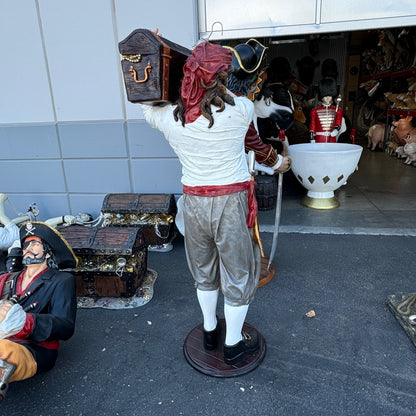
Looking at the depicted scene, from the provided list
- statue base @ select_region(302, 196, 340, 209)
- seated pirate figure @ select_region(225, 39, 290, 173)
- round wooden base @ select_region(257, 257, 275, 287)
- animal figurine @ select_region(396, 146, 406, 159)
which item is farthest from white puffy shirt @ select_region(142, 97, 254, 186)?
animal figurine @ select_region(396, 146, 406, 159)

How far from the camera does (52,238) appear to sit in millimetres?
1980

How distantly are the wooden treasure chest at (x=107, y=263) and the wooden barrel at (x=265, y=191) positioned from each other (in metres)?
2.07

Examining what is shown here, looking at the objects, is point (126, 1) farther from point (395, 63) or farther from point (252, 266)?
point (395, 63)

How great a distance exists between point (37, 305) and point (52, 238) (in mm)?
367

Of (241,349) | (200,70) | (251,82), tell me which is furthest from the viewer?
(251,82)

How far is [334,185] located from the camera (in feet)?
14.0

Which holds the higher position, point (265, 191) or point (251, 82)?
point (251, 82)

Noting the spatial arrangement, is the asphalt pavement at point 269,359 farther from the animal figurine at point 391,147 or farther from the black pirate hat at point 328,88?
the animal figurine at point 391,147

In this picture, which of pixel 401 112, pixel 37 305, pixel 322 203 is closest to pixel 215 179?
pixel 37 305

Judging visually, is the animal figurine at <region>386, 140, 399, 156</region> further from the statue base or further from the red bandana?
the red bandana

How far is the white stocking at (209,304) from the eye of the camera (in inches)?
74.4

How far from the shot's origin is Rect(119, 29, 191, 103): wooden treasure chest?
160 centimetres

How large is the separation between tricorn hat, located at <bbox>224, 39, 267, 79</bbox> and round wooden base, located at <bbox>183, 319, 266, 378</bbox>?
1.59m

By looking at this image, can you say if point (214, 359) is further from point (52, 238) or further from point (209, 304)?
point (52, 238)
